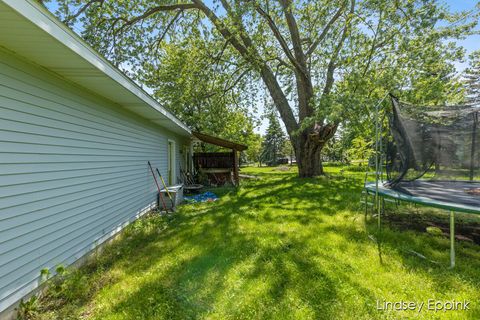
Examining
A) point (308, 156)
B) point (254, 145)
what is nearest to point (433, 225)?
point (308, 156)

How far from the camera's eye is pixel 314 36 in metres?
9.52

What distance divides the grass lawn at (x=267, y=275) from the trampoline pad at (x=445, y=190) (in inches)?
28.8

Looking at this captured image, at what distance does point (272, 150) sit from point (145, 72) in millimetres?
33754

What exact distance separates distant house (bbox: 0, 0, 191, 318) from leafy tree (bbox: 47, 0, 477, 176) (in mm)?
5381

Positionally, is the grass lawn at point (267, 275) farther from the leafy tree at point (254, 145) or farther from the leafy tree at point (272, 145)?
the leafy tree at point (272, 145)

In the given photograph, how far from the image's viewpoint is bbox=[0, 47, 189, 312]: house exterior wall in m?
2.27

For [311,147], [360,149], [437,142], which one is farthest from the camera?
[311,147]

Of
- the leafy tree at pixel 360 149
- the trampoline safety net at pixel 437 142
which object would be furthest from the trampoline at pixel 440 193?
the leafy tree at pixel 360 149

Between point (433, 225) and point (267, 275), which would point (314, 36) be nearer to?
point (433, 225)

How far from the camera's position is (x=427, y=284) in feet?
8.20

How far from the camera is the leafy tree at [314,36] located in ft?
21.6

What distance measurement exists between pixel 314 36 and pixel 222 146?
6.07 m

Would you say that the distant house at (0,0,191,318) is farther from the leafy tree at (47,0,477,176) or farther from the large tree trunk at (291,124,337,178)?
the large tree trunk at (291,124,337,178)

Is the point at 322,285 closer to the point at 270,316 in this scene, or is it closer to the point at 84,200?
the point at 270,316
